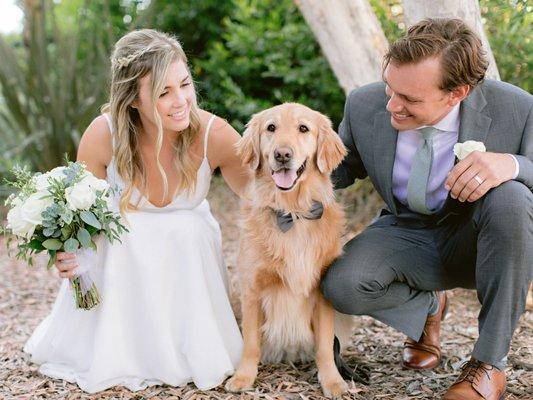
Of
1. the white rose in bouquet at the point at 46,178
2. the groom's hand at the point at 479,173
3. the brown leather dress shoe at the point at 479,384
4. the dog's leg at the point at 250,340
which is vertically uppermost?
the white rose in bouquet at the point at 46,178

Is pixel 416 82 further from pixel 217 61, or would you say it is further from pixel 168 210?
pixel 217 61

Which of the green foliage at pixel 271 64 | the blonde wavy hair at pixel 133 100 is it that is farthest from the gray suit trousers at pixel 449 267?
the green foliage at pixel 271 64

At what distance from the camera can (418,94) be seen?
2.59 meters

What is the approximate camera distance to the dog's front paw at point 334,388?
271cm

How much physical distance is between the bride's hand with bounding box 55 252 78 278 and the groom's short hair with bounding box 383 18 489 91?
1604 mm

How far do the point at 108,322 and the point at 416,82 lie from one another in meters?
1.74

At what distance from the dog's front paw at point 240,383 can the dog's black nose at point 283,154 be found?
3.22ft

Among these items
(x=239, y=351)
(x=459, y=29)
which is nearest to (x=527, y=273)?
(x=459, y=29)

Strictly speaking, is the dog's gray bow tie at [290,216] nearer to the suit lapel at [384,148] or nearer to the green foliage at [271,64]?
the suit lapel at [384,148]

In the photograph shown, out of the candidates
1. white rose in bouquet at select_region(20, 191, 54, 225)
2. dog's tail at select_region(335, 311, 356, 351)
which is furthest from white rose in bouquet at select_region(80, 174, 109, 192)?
dog's tail at select_region(335, 311, 356, 351)

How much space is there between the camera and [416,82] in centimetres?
257

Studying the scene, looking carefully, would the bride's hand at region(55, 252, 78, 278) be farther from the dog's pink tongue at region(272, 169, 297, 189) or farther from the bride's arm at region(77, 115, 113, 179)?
the dog's pink tongue at region(272, 169, 297, 189)

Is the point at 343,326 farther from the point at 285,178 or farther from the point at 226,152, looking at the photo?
the point at 226,152

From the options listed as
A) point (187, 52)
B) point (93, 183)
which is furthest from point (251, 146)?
point (187, 52)
